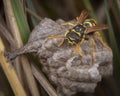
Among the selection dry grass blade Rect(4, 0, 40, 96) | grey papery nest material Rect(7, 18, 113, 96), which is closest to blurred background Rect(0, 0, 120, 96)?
dry grass blade Rect(4, 0, 40, 96)

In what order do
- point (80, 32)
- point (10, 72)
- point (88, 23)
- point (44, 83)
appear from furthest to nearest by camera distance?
1. point (88, 23)
2. point (80, 32)
3. point (44, 83)
4. point (10, 72)

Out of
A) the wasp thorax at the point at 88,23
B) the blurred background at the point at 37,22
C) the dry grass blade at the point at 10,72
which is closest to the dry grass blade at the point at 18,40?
the blurred background at the point at 37,22

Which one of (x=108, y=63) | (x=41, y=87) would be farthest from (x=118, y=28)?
(x=41, y=87)

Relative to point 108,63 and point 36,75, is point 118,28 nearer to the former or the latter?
point 108,63

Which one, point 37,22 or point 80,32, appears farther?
point 37,22

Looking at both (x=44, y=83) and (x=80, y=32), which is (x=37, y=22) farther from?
(x=44, y=83)

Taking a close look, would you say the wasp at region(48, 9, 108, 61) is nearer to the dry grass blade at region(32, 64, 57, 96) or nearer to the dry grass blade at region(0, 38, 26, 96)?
the dry grass blade at region(32, 64, 57, 96)

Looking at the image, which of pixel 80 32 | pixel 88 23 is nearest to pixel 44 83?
pixel 80 32
